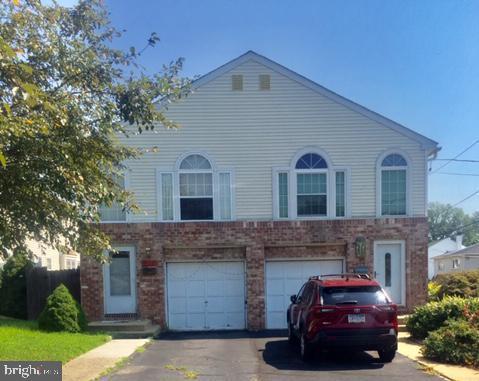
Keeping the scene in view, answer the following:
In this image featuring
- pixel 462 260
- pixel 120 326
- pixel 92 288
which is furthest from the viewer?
pixel 462 260

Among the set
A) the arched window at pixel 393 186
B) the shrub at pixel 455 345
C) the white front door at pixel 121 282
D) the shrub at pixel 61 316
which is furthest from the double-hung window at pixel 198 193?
the shrub at pixel 455 345

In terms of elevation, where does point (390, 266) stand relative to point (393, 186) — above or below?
below

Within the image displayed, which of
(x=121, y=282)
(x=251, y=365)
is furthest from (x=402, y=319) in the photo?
(x=121, y=282)

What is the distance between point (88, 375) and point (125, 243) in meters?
7.27

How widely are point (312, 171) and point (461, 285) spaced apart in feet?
19.2

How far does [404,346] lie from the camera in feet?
40.9

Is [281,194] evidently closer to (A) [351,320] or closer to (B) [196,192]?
(B) [196,192]

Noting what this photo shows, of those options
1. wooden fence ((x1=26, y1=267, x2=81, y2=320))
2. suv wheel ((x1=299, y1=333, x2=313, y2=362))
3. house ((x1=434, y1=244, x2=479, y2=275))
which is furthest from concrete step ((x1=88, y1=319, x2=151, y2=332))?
house ((x1=434, y1=244, x2=479, y2=275))

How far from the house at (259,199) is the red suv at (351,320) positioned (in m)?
5.97

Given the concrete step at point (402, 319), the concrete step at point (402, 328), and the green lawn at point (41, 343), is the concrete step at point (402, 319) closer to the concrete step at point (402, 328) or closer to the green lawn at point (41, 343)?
the concrete step at point (402, 328)

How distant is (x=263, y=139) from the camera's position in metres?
16.4

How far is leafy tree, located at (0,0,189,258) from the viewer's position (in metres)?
6.52

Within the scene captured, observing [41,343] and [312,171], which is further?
[312,171]

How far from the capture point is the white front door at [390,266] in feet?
53.7
